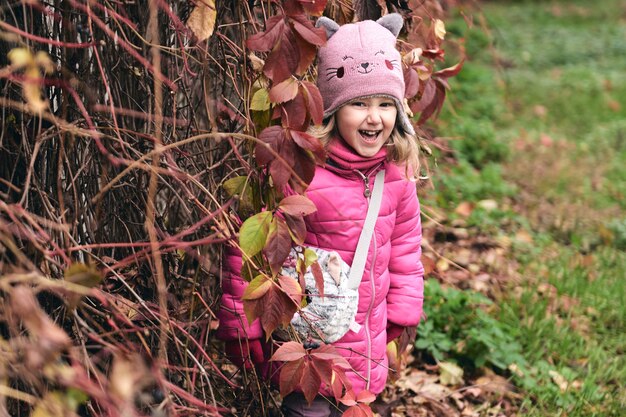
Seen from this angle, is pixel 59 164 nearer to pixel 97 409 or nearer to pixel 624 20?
pixel 97 409

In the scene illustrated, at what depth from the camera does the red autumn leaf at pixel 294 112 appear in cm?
210

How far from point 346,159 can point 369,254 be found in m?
0.32

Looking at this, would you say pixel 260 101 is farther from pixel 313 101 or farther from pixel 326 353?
pixel 326 353

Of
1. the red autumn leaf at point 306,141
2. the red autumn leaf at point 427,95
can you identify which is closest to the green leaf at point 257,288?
the red autumn leaf at point 306,141

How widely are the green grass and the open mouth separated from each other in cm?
112

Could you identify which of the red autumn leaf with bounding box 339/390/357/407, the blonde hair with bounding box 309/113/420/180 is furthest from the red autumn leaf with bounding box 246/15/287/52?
the red autumn leaf with bounding box 339/390/357/407

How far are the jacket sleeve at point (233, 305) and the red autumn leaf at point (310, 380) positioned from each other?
28cm

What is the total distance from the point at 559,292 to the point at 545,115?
4.53 m

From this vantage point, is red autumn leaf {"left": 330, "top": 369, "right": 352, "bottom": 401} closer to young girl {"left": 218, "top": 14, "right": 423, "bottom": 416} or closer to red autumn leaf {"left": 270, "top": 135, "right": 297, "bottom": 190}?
young girl {"left": 218, "top": 14, "right": 423, "bottom": 416}

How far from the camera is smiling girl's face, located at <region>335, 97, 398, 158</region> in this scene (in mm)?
2404

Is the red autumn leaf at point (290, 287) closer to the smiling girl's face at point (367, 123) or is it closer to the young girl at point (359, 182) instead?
the young girl at point (359, 182)

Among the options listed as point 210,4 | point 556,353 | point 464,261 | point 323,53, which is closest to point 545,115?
point 464,261

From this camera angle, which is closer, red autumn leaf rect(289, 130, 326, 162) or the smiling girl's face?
red autumn leaf rect(289, 130, 326, 162)

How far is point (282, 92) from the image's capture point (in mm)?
2055
